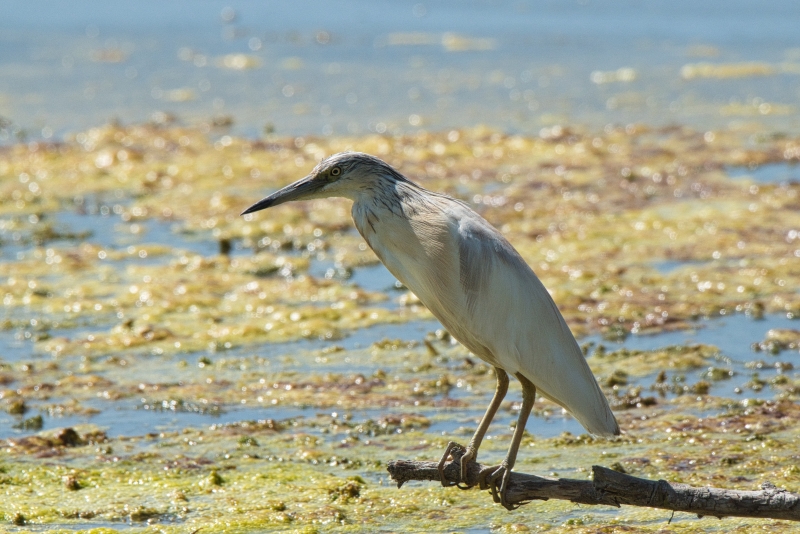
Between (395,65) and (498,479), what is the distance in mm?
9944

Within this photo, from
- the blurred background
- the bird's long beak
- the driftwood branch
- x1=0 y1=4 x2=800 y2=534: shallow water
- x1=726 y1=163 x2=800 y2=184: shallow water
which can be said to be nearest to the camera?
the driftwood branch

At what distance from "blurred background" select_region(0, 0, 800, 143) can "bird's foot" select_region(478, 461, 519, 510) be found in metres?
6.55

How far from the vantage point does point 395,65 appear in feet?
41.5

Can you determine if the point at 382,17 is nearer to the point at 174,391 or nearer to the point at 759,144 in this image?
the point at 759,144

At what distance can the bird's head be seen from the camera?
125 inches

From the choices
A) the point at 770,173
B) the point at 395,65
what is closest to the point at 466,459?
the point at 770,173

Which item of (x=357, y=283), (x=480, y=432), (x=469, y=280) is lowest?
(x=480, y=432)

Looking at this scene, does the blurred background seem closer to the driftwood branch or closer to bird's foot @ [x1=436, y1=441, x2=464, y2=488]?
bird's foot @ [x1=436, y1=441, x2=464, y2=488]

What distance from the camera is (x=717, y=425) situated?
425 centimetres

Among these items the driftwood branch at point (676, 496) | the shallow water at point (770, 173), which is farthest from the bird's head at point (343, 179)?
the shallow water at point (770, 173)

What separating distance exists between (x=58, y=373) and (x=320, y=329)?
1.30 m

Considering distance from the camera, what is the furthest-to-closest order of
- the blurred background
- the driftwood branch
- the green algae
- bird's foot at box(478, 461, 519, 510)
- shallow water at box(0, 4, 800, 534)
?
the blurred background < shallow water at box(0, 4, 800, 534) < the green algae < bird's foot at box(478, 461, 519, 510) < the driftwood branch

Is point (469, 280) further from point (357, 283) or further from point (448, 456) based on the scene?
point (357, 283)

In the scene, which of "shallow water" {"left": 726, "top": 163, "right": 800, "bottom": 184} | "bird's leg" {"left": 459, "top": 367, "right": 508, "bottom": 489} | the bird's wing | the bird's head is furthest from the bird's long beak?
"shallow water" {"left": 726, "top": 163, "right": 800, "bottom": 184}
